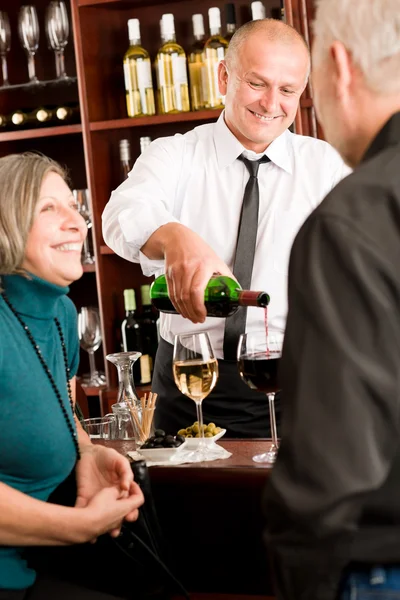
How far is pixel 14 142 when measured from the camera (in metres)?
3.81

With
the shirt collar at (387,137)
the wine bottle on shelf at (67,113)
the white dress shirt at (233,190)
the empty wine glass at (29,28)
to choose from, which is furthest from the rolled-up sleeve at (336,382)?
the empty wine glass at (29,28)

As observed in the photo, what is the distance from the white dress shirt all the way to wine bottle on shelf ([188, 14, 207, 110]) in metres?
0.67

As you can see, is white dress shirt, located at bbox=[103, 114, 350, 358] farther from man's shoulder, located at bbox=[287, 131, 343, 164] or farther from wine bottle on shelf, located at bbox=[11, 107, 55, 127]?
wine bottle on shelf, located at bbox=[11, 107, 55, 127]

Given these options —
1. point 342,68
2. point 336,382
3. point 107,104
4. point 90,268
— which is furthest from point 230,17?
point 336,382

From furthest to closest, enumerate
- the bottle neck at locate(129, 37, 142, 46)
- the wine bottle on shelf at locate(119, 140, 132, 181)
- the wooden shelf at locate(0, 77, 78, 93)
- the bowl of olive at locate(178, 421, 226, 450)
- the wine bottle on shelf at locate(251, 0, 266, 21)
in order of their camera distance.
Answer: the wooden shelf at locate(0, 77, 78, 93)
the wine bottle on shelf at locate(119, 140, 132, 181)
the bottle neck at locate(129, 37, 142, 46)
the wine bottle on shelf at locate(251, 0, 266, 21)
the bowl of olive at locate(178, 421, 226, 450)

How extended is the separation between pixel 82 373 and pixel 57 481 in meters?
2.40

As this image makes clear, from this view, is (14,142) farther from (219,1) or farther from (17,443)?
(17,443)

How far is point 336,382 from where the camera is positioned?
0.79 m

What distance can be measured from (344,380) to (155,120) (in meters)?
2.68

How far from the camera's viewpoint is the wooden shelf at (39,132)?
350cm

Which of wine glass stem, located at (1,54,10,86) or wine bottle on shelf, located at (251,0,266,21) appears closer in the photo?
wine bottle on shelf, located at (251,0,266,21)

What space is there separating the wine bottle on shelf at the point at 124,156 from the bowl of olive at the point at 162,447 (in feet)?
6.32

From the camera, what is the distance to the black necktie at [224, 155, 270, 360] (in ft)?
7.77

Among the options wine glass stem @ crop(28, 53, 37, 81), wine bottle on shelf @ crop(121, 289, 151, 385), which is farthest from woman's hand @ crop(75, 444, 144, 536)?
wine glass stem @ crop(28, 53, 37, 81)
